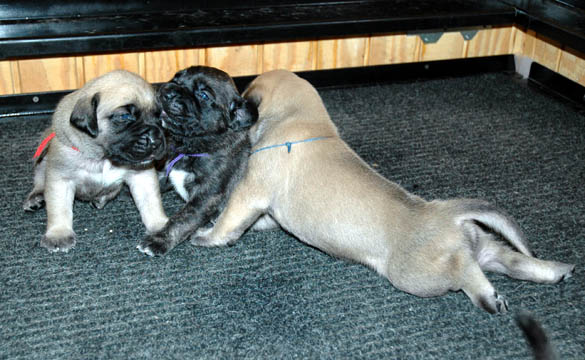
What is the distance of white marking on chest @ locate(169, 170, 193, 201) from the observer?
9.45 feet

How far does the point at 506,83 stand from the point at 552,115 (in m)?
0.52

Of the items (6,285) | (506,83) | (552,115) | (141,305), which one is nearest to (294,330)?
(141,305)

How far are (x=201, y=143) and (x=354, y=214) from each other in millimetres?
774

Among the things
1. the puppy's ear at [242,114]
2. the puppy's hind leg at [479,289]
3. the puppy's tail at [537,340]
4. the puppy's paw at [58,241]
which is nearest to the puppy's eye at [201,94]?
the puppy's ear at [242,114]

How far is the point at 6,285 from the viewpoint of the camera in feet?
8.29

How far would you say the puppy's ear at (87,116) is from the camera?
252 centimetres

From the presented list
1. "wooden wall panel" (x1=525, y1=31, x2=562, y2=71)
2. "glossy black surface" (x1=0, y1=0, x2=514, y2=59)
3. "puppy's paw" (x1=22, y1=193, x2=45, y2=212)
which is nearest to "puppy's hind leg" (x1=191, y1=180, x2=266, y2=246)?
"puppy's paw" (x1=22, y1=193, x2=45, y2=212)

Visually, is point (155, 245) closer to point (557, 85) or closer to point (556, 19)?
point (556, 19)

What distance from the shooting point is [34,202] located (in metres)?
2.94

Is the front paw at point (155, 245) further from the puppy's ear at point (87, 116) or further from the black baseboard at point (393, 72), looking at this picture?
the black baseboard at point (393, 72)

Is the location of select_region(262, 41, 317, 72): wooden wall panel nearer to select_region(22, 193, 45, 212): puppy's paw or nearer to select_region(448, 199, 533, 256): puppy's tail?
select_region(22, 193, 45, 212): puppy's paw

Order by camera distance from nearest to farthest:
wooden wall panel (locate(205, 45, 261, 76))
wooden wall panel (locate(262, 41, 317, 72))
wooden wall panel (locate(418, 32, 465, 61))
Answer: wooden wall panel (locate(205, 45, 261, 76)), wooden wall panel (locate(262, 41, 317, 72)), wooden wall panel (locate(418, 32, 465, 61))

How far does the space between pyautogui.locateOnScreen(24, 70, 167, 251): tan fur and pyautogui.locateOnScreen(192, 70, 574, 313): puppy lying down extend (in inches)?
13.1

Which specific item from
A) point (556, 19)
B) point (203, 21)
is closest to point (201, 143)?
point (203, 21)
